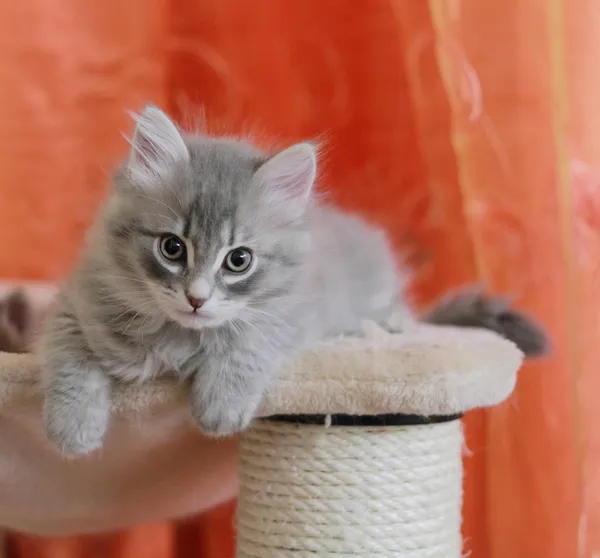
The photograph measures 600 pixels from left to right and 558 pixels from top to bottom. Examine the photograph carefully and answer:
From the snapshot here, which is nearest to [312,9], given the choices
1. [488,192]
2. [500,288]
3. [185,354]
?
Answer: [488,192]

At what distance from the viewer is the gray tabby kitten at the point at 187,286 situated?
0.88 metres

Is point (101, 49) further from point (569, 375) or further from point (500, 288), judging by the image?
point (569, 375)

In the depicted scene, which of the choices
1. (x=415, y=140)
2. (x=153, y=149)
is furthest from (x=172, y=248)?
(x=415, y=140)

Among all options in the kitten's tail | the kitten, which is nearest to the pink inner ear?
the kitten

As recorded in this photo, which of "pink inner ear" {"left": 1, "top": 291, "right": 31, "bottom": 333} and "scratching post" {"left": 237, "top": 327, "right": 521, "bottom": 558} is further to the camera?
"pink inner ear" {"left": 1, "top": 291, "right": 31, "bottom": 333}

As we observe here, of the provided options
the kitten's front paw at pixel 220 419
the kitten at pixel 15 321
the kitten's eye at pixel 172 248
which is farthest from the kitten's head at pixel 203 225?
the kitten at pixel 15 321

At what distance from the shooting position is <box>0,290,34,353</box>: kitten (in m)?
1.23

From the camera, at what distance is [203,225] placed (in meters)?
0.91

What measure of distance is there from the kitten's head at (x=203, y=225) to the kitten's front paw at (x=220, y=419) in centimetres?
11

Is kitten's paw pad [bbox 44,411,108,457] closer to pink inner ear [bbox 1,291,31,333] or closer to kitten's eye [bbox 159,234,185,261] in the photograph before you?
kitten's eye [bbox 159,234,185,261]

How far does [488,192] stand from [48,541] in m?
1.23

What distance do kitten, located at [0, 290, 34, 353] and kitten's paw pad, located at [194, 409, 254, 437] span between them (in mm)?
495

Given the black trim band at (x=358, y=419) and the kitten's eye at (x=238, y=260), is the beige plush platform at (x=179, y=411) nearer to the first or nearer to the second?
the black trim band at (x=358, y=419)

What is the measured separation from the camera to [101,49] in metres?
1.64
